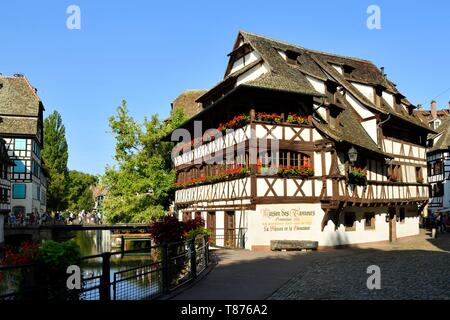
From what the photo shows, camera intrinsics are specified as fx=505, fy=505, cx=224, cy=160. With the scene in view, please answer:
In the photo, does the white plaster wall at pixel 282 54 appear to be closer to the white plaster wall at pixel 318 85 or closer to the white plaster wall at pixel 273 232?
the white plaster wall at pixel 318 85

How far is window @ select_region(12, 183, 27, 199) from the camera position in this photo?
48.1 meters

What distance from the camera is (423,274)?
13.8 meters

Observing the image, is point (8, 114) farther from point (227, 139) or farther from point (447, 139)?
point (447, 139)

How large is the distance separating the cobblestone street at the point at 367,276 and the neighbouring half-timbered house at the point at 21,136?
37.1 meters

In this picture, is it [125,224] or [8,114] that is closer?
[125,224]

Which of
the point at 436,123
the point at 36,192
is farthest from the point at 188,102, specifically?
the point at 436,123

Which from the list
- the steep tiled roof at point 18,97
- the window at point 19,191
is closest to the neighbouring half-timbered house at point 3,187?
the window at point 19,191

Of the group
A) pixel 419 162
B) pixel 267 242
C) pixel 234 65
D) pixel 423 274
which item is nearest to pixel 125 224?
pixel 234 65

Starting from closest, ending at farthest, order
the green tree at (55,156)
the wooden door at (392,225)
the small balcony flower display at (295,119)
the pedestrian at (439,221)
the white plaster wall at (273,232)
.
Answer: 1. the white plaster wall at (273,232)
2. the small balcony flower display at (295,119)
3. the wooden door at (392,225)
4. the pedestrian at (439,221)
5. the green tree at (55,156)

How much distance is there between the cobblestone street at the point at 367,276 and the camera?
35.4 feet

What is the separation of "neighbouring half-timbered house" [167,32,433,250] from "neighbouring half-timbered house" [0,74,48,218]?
22436 mm

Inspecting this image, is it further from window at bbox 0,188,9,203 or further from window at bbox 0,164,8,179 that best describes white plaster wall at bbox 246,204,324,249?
window at bbox 0,164,8,179

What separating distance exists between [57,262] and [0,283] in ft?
3.50
